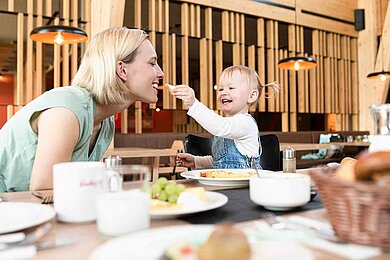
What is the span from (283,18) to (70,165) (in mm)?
8583

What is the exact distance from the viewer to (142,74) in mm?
1882

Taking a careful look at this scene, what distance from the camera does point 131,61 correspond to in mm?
1823

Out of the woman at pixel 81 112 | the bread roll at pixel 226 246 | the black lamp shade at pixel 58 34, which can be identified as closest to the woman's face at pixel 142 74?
the woman at pixel 81 112

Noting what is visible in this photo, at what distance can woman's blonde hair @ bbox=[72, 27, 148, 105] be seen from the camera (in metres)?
1.73

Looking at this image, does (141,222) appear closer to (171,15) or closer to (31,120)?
(31,120)

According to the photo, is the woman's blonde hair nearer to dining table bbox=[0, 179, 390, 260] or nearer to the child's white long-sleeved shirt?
the child's white long-sleeved shirt

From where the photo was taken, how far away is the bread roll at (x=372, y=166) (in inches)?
26.5

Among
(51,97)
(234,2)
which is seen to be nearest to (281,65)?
(234,2)

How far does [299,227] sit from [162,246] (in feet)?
1.00

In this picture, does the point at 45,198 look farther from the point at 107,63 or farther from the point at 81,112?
the point at 107,63

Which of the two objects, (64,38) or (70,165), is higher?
(64,38)

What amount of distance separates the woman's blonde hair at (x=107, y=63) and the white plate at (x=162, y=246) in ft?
3.60

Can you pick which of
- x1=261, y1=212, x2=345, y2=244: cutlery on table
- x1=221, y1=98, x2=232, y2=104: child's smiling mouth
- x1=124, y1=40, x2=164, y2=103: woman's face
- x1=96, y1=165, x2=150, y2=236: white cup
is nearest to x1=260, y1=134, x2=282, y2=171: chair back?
x1=221, y1=98, x2=232, y2=104: child's smiling mouth

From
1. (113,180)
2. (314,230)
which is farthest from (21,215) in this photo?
(314,230)
